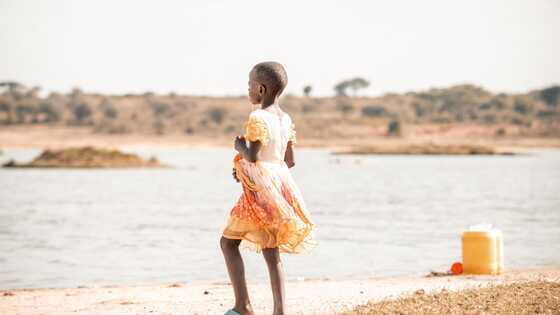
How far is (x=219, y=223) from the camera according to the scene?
67.8ft

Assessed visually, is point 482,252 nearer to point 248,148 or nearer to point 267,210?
point 267,210

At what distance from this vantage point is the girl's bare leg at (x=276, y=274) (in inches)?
271

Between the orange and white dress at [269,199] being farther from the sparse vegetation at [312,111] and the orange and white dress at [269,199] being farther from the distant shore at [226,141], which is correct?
the sparse vegetation at [312,111]

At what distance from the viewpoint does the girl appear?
6.79 metres

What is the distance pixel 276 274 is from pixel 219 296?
96.0 inches

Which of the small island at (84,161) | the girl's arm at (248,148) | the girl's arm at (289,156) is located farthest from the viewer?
the small island at (84,161)

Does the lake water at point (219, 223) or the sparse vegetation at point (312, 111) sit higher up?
the sparse vegetation at point (312, 111)

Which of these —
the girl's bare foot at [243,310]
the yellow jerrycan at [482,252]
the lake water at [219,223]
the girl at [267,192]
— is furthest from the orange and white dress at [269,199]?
the lake water at [219,223]

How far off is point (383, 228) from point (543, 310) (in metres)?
11.9

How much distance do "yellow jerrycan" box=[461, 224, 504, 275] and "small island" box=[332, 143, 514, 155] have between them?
57174mm

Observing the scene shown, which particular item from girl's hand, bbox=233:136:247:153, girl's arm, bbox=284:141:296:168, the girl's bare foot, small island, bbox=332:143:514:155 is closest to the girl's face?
girl's hand, bbox=233:136:247:153

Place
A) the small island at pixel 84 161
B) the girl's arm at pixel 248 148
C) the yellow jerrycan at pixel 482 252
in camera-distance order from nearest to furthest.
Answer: the girl's arm at pixel 248 148, the yellow jerrycan at pixel 482 252, the small island at pixel 84 161

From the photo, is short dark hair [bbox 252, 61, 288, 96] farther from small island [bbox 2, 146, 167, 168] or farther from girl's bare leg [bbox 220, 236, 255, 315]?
small island [bbox 2, 146, 167, 168]

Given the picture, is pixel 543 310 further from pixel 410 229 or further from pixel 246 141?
pixel 410 229
